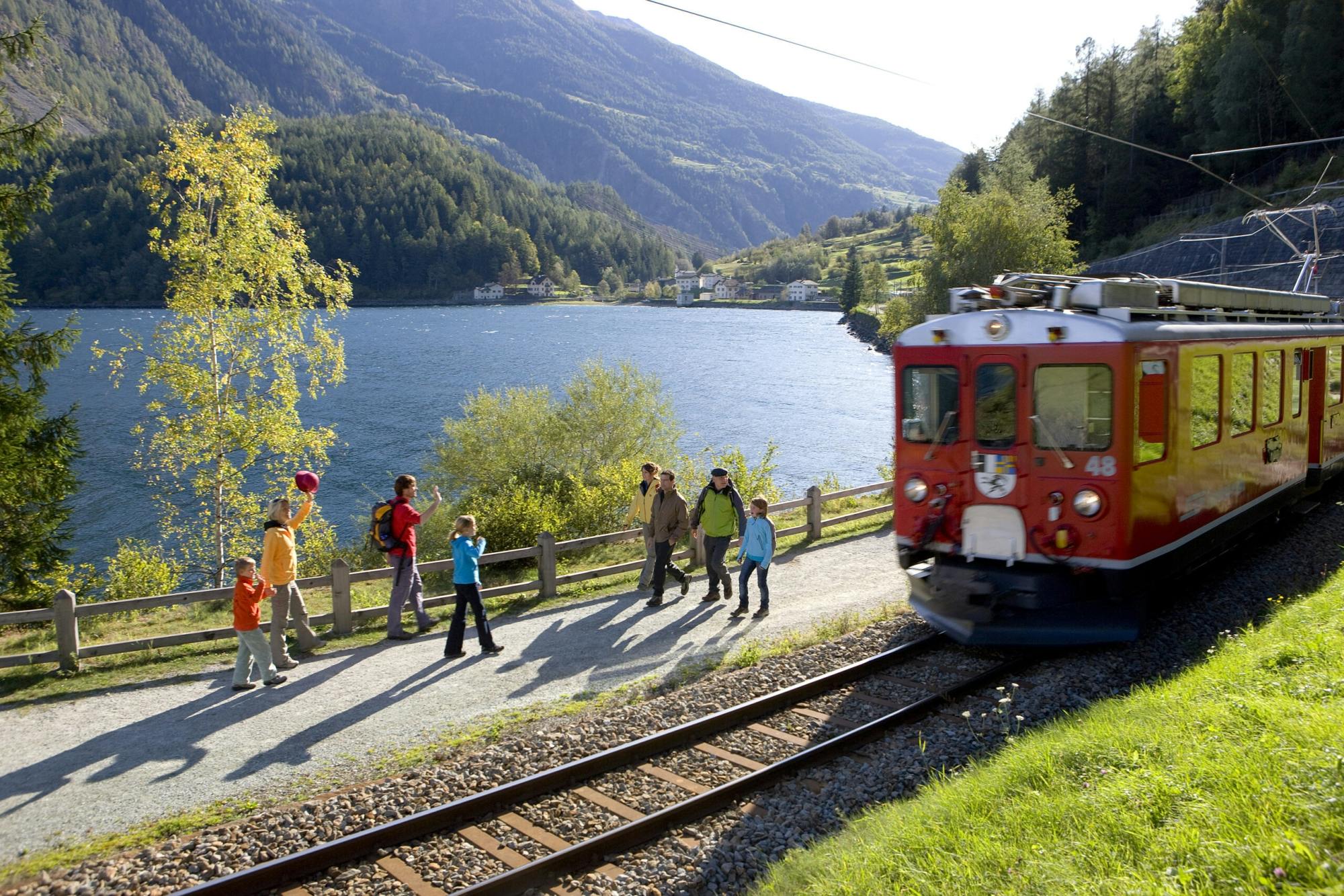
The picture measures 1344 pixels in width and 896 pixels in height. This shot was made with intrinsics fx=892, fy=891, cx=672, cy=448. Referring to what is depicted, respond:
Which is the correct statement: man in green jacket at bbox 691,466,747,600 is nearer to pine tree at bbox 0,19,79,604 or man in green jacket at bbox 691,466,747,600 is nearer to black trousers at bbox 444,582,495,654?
black trousers at bbox 444,582,495,654

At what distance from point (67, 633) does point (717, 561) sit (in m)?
7.87

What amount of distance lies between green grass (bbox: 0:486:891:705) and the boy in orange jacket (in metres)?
0.92

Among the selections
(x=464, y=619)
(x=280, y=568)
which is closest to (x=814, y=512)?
(x=464, y=619)

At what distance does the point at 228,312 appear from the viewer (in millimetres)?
19297

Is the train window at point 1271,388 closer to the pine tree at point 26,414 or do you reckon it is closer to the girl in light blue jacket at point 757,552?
the girl in light blue jacket at point 757,552

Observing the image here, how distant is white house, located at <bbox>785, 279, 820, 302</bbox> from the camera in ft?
585

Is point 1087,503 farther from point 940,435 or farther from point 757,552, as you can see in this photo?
point 757,552

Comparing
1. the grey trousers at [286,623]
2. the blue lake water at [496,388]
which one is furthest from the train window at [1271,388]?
the blue lake water at [496,388]

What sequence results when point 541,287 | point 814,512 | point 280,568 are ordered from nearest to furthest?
point 280,568 → point 814,512 → point 541,287

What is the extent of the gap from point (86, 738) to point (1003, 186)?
52.7m

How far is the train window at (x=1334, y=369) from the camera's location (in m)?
14.6

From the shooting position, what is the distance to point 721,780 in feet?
23.1

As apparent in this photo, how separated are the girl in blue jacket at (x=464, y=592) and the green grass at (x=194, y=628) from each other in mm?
1350

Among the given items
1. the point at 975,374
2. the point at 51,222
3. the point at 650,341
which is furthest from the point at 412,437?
the point at 51,222
